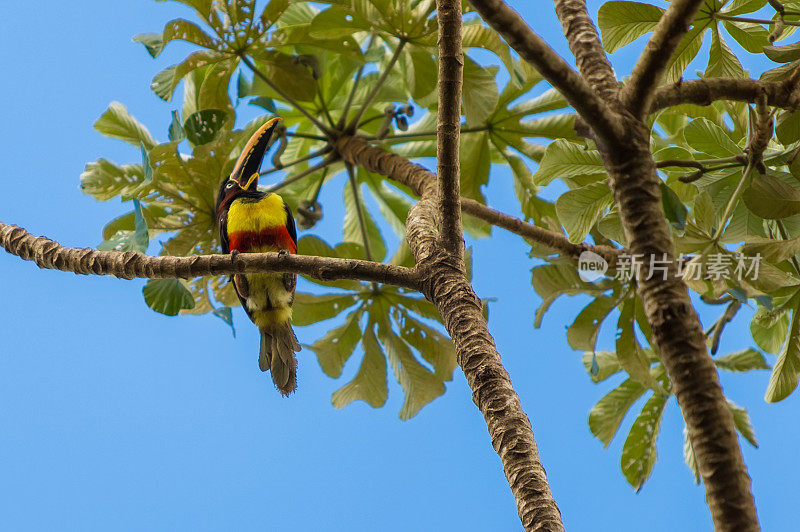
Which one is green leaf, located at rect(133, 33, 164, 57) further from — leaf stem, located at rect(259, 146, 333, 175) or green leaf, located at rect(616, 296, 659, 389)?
green leaf, located at rect(616, 296, 659, 389)

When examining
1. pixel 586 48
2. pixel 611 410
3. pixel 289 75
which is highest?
pixel 289 75

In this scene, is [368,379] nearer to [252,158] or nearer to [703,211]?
[252,158]

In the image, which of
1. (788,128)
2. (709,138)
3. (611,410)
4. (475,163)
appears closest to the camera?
(788,128)

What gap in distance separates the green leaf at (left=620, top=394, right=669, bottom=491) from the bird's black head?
1710 millimetres

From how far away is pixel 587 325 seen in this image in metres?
2.44

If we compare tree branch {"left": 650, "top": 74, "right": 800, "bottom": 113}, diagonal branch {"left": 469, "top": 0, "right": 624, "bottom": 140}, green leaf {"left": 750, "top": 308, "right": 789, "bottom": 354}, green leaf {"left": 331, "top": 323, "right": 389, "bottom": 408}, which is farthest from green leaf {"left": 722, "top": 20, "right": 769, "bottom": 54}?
green leaf {"left": 331, "top": 323, "right": 389, "bottom": 408}

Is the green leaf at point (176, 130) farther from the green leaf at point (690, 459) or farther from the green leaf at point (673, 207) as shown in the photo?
the green leaf at point (690, 459)

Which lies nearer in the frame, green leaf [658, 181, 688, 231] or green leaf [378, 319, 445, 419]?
green leaf [658, 181, 688, 231]

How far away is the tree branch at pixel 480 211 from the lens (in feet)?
8.04

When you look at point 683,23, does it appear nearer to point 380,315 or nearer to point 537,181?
point 537,181

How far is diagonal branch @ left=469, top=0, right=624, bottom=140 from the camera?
1.39 meters

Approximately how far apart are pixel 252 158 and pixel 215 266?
853mm

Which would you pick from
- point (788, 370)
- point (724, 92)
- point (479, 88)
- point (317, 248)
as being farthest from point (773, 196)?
point (317, 248)

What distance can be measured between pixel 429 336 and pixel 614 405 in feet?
2.46
